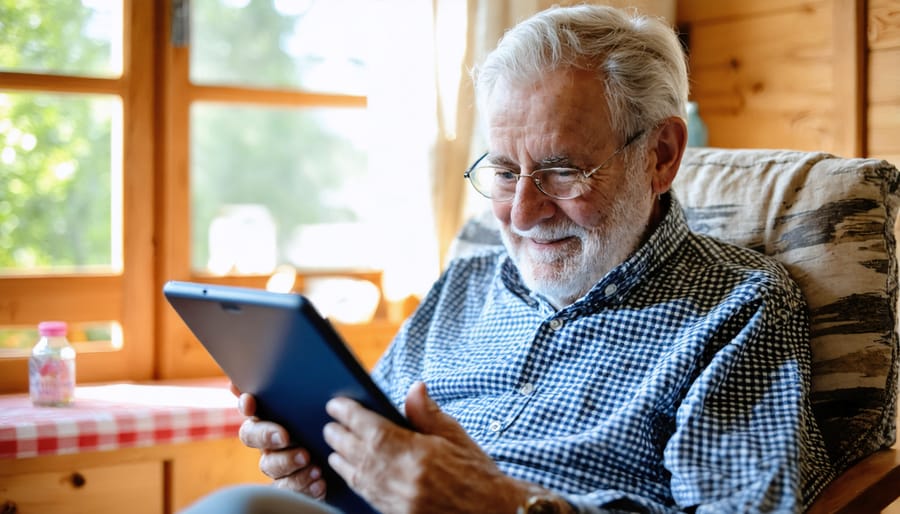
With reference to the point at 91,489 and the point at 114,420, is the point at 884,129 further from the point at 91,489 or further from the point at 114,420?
the point at 91,489

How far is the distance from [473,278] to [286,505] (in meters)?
0.76

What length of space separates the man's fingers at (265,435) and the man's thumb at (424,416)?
233 millimetres

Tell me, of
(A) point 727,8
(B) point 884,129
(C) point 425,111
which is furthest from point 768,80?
(C) point 425,111

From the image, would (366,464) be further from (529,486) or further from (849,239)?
(849,239)

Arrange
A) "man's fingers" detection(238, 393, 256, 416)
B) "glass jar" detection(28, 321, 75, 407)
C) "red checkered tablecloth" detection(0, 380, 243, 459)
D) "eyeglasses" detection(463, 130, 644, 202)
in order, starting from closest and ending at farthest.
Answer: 1. "man's fingers" detection(238, 393, 256, 416)
2. "eyeglasses" detection(463, 130, 644, 202)
3. "red checkered tablecloth" detection(0, 380, 243, 459)
4. "glass jar" detection(28, 321, 75, 407)

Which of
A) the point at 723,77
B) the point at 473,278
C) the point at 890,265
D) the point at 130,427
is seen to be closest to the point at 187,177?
the point at 130,427

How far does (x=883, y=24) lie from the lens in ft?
6.03

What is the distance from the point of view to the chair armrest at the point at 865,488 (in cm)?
113

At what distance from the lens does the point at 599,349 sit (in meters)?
1.29

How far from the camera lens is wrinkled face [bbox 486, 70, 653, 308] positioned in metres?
1.30

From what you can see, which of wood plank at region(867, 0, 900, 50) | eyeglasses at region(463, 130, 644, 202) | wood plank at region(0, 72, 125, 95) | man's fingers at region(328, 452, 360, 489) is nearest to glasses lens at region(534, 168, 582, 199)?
eyeglasses at region(463, 130, 644, 202)

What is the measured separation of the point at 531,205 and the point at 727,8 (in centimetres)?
123

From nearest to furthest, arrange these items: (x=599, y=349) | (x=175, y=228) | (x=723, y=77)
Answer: (x=599, y=349)
(x=175, y=228)
(x=723, y=77)

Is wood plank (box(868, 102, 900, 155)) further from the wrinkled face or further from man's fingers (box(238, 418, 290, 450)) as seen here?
man's fingers (box(238, 418, 290, 450))
